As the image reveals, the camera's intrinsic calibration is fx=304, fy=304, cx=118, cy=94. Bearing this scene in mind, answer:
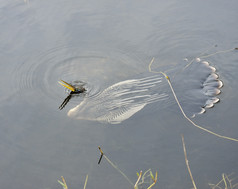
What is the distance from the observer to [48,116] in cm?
270

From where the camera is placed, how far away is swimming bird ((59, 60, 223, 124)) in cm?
268

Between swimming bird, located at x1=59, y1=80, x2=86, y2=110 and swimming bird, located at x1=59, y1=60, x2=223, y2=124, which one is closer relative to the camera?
swimming bird, located at x1=59, y1=60, x2=223, y2=124

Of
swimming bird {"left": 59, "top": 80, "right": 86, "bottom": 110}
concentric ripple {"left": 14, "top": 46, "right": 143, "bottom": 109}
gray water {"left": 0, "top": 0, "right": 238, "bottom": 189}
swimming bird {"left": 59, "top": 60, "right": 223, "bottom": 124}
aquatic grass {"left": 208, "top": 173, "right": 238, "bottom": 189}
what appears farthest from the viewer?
concentric ripple {"left": 14, "top": 46, "right": 143, "bottom": 109}

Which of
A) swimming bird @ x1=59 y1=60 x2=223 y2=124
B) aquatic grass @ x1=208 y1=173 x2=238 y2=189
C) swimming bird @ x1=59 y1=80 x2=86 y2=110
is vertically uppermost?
swimming bird @ x1=59 y1=80 x2=86 y2=110

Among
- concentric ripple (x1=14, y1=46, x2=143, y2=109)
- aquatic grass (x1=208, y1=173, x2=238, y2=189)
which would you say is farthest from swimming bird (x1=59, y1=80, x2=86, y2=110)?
aquatic grass (x1=208, y1=173, x2=238, y2=189)

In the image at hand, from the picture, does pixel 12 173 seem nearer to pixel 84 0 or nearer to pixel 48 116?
pixel 48 116

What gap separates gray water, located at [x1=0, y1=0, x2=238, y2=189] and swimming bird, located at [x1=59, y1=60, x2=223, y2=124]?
0.08 metres

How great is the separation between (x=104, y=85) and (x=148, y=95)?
1.42 feet

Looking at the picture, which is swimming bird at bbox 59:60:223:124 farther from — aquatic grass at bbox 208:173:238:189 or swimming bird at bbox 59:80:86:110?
aquatic grass at bbox 208:173:238:189

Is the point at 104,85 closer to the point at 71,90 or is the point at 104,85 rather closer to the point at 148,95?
the point at 71,90

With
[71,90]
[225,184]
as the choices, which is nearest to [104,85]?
[71,90]

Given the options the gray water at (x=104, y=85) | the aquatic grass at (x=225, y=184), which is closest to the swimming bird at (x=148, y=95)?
the gray water at (x=104, y=85)

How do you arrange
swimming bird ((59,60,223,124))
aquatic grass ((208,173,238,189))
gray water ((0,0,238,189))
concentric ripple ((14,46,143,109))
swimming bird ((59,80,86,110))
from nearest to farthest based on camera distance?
aquatic grass ((208,173,238,189))
gray water ((0,0,238,189))
swimming bird ((59,60,223,124))
swimming bird ((59,80,86,110))
concentric ripple ((14,46,143,109))

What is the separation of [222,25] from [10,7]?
8.80ft
